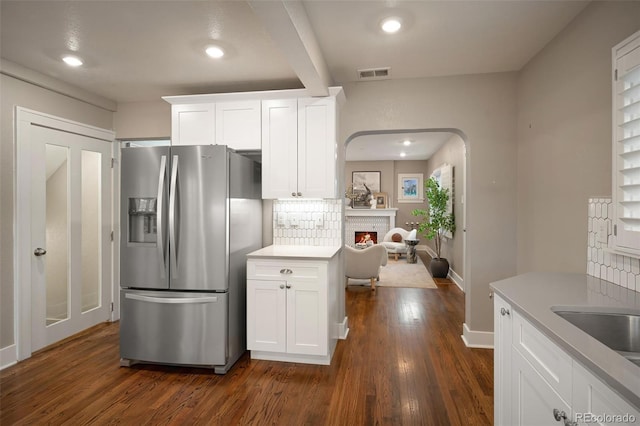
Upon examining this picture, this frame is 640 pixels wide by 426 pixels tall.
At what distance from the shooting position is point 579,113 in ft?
7.14

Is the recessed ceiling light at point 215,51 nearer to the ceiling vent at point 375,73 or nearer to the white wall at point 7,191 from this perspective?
the ceiling vent at point 375,73

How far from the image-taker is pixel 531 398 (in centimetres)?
135

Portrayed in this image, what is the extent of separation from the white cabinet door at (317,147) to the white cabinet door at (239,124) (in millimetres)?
438

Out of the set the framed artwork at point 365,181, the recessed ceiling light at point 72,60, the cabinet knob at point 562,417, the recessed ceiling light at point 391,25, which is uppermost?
the recessed ceiling light at point 391,25

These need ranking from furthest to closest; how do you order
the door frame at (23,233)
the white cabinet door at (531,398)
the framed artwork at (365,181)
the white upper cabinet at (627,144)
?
the framed artwork at (365,181) → the door frame at (23,233) → the white upper cabinet at (627,144) → the white cabinet door at (531,398)

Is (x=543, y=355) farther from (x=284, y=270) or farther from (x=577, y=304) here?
(x=284, y=270)

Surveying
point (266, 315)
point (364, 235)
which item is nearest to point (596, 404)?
point (266, 315)

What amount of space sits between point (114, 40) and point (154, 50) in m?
0.27

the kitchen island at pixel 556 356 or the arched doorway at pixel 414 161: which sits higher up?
the arched doorway at pixel 414 161

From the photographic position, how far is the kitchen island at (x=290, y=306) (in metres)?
2.76

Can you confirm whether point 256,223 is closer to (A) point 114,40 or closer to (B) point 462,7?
(A) point 114,40

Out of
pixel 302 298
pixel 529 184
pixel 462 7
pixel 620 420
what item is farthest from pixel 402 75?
pixel 620 420

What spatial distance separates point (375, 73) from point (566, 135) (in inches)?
64.3

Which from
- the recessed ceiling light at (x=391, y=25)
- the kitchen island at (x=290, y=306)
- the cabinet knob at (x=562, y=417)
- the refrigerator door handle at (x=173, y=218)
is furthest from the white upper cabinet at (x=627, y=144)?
the refrigerator door handle at (x=173, y=218)
